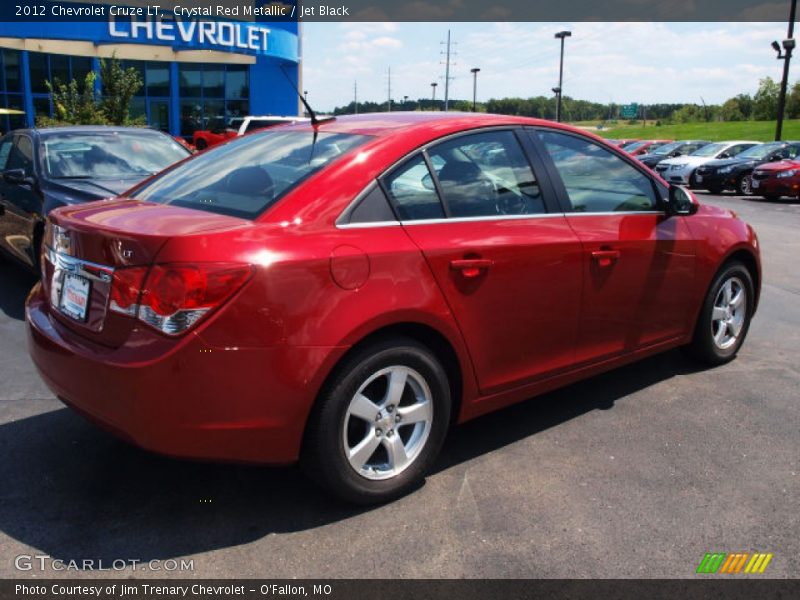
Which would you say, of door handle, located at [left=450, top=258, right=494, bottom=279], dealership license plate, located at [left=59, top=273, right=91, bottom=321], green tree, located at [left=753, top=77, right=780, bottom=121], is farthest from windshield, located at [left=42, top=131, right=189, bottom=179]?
green tree, located at [left=753, top=77, right=780, bottom=121]

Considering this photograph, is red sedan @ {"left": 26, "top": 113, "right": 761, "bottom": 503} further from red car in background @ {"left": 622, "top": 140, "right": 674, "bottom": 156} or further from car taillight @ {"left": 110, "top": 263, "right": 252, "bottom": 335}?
red car in background @ {"left": 622, "top": 140, "right": 674, "bottom": 156}

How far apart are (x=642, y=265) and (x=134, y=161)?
16.8ft

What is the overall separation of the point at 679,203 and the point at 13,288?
608 cm

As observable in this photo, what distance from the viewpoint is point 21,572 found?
104 inches

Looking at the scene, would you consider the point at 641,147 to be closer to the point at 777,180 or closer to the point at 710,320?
the point at 777,180

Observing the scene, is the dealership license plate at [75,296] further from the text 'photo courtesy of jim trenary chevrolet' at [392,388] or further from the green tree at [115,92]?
the green tree at [115,92]

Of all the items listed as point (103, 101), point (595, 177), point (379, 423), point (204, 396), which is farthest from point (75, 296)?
point (103, 101)

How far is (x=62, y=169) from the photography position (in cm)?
675

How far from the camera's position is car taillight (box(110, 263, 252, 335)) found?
260 cm

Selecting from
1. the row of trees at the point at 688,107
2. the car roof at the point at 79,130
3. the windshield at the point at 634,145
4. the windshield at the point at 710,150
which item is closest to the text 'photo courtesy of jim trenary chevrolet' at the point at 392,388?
the car roof at the point at 79,130

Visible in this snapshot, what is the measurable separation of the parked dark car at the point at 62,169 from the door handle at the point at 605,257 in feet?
13.2

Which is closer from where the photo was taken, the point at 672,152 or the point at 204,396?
the point at 204,396
